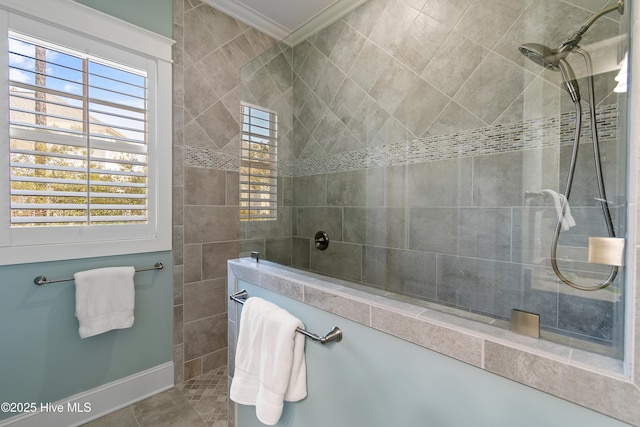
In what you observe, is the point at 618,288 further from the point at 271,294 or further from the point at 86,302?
the point at 86,302

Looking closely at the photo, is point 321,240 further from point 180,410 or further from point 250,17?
point 250,17

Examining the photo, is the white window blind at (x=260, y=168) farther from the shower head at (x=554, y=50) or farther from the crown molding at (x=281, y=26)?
the shower head at (x=554, y=50)

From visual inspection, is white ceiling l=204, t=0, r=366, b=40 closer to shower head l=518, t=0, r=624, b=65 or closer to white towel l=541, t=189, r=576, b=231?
shower head l=518, t=0, r=624, b=65

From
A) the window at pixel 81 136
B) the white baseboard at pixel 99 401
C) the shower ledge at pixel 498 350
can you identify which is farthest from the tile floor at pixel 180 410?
the shower ledge at pixel 498 350

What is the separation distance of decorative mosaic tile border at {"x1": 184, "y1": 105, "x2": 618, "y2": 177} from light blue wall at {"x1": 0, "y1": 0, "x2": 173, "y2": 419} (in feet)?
2.82

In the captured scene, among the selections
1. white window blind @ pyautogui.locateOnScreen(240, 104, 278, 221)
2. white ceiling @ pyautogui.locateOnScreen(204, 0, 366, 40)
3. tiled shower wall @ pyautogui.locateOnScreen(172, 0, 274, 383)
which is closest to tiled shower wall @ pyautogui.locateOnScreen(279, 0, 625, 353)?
white window blind @ pyautogui.locateOnScreen(240, 104, 278, 221)

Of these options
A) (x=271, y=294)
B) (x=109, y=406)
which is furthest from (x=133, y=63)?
(x=109, y=406)

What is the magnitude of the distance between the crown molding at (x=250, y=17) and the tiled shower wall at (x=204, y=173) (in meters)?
0.05

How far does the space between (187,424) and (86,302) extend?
0.92 meters

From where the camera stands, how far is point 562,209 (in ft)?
3.55

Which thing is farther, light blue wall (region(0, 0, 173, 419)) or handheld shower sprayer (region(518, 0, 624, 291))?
light blue wall (region(0, 0, 173, 419))

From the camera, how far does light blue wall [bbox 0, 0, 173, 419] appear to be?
4.72 feet

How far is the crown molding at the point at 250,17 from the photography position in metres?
2.12

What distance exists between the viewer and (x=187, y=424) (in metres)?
1.64
